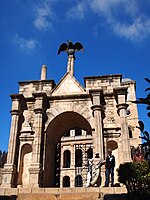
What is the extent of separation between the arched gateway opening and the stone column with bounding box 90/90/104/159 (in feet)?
2.78

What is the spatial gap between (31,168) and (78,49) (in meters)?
8.21

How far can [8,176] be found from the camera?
38.9ft

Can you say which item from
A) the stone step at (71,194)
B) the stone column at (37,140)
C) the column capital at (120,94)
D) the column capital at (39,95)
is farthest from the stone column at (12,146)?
the column capital at (120,94)

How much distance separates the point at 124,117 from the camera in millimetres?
12898

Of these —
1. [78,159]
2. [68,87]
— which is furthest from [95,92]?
[78,159]

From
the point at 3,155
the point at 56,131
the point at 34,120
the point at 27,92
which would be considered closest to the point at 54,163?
the point at 56,131

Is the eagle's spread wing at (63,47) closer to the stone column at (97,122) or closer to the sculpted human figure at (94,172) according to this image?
the stone column at (97,122)

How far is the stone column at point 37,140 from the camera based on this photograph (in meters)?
11.6

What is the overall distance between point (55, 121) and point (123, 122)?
3664mm

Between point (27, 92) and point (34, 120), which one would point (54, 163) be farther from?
point (27, 92)

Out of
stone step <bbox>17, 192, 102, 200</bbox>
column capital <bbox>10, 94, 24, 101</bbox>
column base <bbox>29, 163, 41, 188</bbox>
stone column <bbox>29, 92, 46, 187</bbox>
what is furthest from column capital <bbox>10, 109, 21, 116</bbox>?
stone step <bbox>17, 192, 102, 200</bbox>

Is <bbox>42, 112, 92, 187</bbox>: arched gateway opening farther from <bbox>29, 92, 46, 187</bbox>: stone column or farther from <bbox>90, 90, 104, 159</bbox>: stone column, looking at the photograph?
<bbox>90, 90, 104, 159</bbox>: stone column

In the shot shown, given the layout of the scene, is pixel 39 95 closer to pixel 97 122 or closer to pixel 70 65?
pixel 70 65

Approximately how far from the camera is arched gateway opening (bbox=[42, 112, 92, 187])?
13038 mm
